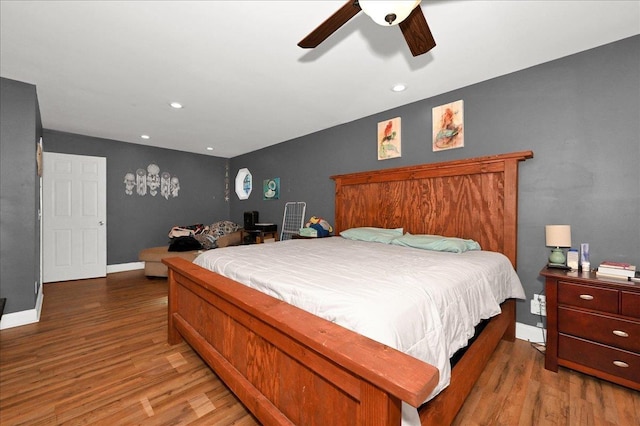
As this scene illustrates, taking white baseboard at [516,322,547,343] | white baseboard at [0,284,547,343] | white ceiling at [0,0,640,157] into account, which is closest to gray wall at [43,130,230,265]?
white ceiling at [0,0,640,157]

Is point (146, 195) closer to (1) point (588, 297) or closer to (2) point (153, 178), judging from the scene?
(2) point (153, 178)

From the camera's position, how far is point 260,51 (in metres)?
2.24

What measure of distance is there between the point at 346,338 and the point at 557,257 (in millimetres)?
2181

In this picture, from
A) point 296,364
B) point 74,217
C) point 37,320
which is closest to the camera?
point 296,364

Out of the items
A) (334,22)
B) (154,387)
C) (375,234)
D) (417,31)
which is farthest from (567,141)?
(154,387)

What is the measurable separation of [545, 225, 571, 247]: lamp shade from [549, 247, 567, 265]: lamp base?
0.28 feet

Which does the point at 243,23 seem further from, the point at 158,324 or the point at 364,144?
the point at 158,324

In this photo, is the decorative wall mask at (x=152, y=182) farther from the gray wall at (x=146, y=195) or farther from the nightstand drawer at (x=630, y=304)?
the nightstand drawer at (x=630, y=304)

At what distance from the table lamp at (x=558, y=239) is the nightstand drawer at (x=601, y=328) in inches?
16.1

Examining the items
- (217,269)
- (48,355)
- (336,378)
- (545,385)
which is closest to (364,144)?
(217,269)

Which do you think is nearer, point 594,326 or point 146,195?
point 594,326

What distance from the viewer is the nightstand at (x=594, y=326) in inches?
68.5

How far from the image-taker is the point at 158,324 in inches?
110

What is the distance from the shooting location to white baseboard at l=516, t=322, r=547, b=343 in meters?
2.43
